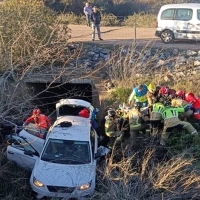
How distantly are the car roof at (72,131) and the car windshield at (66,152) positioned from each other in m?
0.12

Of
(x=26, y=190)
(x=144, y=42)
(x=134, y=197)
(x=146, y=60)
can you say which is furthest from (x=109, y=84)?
(x=134, y=197)

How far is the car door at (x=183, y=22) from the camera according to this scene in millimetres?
19750

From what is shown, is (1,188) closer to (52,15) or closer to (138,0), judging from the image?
(52,15)

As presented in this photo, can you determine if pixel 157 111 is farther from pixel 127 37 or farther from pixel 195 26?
pixel 127 37

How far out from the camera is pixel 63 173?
10672mm

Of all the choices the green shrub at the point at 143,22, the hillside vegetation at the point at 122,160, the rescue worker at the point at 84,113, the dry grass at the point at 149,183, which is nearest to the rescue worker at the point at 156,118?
the hillside vegetation at the point at 122,160

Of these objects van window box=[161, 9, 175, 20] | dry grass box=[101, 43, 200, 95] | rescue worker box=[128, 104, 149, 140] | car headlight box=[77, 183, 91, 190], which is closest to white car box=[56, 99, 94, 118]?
rescue worker box=[128, 104, 149, 140]

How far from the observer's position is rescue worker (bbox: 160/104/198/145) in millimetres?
12391

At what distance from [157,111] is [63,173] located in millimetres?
3335

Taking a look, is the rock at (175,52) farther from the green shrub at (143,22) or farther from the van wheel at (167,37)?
the green shrub at (143,22)

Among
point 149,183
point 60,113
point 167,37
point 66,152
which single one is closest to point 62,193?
point 66,152

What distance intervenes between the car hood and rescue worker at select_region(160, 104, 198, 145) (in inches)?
97.7

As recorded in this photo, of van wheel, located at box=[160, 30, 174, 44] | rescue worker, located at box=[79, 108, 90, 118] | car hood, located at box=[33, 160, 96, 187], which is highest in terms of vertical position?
van wheel, located at box=[160, 30, 174, 44]

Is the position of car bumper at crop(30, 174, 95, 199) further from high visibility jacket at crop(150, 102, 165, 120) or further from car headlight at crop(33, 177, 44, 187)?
high visibility jacket at crop(150, 102, 165, 120)
